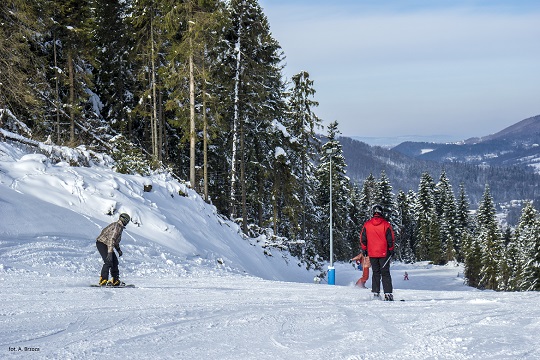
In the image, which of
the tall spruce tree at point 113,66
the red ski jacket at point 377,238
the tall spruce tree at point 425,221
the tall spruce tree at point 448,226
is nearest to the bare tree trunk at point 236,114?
the tall spruce tree at point 113,66

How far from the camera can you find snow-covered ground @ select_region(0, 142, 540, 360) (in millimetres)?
5184

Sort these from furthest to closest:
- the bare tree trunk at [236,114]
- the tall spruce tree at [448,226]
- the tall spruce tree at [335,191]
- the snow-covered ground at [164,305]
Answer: the tall spruce tree at [448,226] → the tall spruce tree at [335,191] → the bare tree trunk at [236,114] → the snow-covered ground at [164,305]

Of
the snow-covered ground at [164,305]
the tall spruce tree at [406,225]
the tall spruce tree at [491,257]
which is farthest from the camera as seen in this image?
the tall spruce tree at [406,225]

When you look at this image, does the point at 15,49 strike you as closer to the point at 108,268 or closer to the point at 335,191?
the point at 108,268

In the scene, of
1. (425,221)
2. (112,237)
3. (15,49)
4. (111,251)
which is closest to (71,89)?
(15,49)

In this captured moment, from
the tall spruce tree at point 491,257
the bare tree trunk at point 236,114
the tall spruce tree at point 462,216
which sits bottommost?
the tall spruce tree at point 491,257

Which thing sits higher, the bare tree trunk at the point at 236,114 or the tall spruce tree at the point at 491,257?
the bare tree trunk at the point at 236,114

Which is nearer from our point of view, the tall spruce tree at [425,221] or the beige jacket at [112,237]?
the beige jacket at [112,237]

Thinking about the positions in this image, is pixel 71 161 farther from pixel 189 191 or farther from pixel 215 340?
pixel 215 340

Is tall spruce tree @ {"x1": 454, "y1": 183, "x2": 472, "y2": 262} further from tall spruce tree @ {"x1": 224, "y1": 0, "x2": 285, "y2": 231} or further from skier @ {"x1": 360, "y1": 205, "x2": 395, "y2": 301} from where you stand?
skier @ {"x1": 360, "y1": 205, "x2": 395, "y2": 301}

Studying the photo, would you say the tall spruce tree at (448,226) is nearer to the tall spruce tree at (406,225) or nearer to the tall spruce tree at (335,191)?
the tall spruce tree at (406,225)

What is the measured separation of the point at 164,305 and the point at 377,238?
4100 millimetres

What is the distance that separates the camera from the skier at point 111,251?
984cm

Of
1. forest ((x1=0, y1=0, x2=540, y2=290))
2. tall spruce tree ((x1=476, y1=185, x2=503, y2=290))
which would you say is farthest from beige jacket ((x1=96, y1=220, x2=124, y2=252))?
tall spruce tree ((x1=476, y1=185, x2=503, y2=290))
